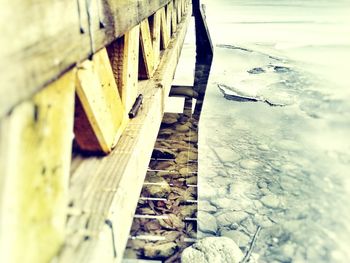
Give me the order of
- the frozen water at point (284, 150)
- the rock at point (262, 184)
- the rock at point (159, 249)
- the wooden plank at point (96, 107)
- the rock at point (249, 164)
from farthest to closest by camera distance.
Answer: the rock at point (249, 164) → the rock at point (262, 184) → the frozen water at point (284, 150) → the rock at point (159, 249) → the wooden plank at point (96, 107)

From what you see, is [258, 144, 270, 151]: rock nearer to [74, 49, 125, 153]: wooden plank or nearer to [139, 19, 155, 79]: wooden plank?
[139, 19, 155, 79]: wooden plank

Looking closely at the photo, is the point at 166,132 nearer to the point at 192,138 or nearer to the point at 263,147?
the point at 192,138

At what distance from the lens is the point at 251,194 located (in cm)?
383

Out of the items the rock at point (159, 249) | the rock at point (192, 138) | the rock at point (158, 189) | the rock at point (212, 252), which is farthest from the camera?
the rock at point (192, 138)

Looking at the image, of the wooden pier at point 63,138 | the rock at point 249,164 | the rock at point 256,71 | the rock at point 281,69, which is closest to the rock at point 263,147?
the rock at point 249,164

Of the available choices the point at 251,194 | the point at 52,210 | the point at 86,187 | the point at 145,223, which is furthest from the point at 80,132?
the point at 251,194

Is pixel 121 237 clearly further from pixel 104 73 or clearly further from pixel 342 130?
pixel 342 130

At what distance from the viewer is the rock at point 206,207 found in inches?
141

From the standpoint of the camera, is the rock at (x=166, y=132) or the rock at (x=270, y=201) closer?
the rock at (x=270, y=201)

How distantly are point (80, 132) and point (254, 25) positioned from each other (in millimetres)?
15907

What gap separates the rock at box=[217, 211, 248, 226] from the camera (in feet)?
11.2

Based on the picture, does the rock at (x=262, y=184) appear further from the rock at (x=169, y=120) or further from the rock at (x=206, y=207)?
the rock at (x=169, y=120)

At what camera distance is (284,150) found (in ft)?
15.8

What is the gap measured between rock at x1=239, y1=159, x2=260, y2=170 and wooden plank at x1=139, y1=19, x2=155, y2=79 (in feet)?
7.22
